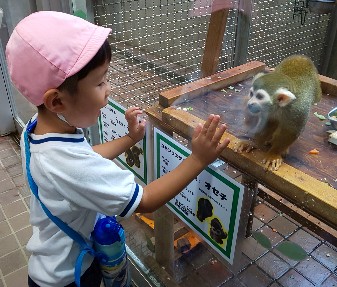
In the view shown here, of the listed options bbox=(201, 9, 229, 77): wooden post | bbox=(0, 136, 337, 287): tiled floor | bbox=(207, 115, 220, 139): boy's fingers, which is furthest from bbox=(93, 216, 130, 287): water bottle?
bbox=(201, 9, 229, 77): wooden post

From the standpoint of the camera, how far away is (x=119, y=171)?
79cm

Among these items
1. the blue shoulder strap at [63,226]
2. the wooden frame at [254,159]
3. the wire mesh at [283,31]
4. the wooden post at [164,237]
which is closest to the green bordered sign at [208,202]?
the wooden frame at [254,159]

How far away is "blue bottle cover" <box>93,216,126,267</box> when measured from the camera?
91 centimetres

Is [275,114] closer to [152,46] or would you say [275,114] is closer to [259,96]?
[259,96]

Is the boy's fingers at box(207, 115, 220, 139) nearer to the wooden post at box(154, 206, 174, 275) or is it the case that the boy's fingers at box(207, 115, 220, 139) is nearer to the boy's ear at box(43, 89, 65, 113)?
the boy's ear at box(43, 89, 65, 113)

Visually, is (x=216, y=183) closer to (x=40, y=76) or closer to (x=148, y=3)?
(x=40, y=76)

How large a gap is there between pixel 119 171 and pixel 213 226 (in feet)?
1.03

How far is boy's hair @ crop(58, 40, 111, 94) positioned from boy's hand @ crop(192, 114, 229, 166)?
0.89 ft

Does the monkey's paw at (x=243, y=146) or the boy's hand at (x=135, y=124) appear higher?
the monkey's paw at (x=243, y=146)

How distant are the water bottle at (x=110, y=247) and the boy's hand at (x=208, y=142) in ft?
1.04

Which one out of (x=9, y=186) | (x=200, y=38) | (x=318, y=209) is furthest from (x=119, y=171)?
(x=9, y=186)

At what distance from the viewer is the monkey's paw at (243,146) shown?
0.82 m

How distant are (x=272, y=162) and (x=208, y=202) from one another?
22 centimetres

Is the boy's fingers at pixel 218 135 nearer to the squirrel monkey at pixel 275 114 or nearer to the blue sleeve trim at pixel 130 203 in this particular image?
the squirrel monkey at pixel 275 114
